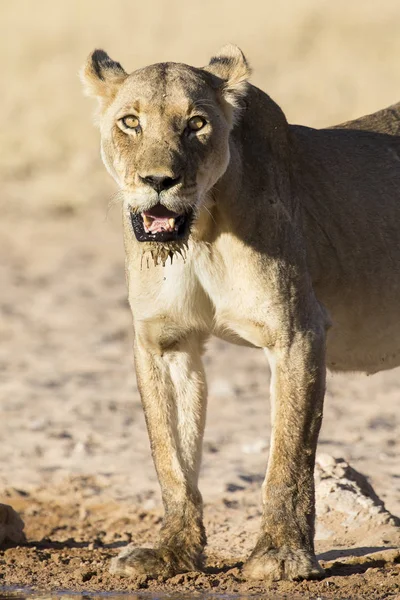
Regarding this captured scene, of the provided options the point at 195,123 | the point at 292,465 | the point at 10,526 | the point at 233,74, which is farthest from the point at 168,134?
the point at 10,526

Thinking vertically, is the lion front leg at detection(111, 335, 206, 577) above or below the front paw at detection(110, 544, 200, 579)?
above

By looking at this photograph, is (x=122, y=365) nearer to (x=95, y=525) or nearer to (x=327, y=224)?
(x=95, y=525)

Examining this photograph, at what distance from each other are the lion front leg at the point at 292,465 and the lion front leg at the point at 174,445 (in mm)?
409

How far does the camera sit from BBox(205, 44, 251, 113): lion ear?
6.25m

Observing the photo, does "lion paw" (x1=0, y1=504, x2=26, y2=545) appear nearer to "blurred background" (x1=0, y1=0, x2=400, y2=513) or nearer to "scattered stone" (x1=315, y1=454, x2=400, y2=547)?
"blurred background" (x1=0, y1=0, x2=400, y2=513)

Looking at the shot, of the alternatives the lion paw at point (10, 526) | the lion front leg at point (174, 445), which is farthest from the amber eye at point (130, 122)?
the lion paw at point (10, 526)

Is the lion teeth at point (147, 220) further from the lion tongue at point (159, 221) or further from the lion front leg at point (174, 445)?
the lion front leg at point (174, 445)

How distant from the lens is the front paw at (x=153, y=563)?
6409 millimetres

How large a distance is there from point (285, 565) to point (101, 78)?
2.36m

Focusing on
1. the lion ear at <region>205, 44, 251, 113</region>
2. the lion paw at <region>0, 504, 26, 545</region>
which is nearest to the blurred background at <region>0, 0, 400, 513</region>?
the lion ear at <region>205, 44, 251, 113</region>

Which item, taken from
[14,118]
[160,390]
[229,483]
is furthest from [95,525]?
[14,118]

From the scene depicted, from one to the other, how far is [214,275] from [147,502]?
235cm

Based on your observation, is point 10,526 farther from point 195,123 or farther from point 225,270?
point 195,123

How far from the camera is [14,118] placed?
19.9 meters
